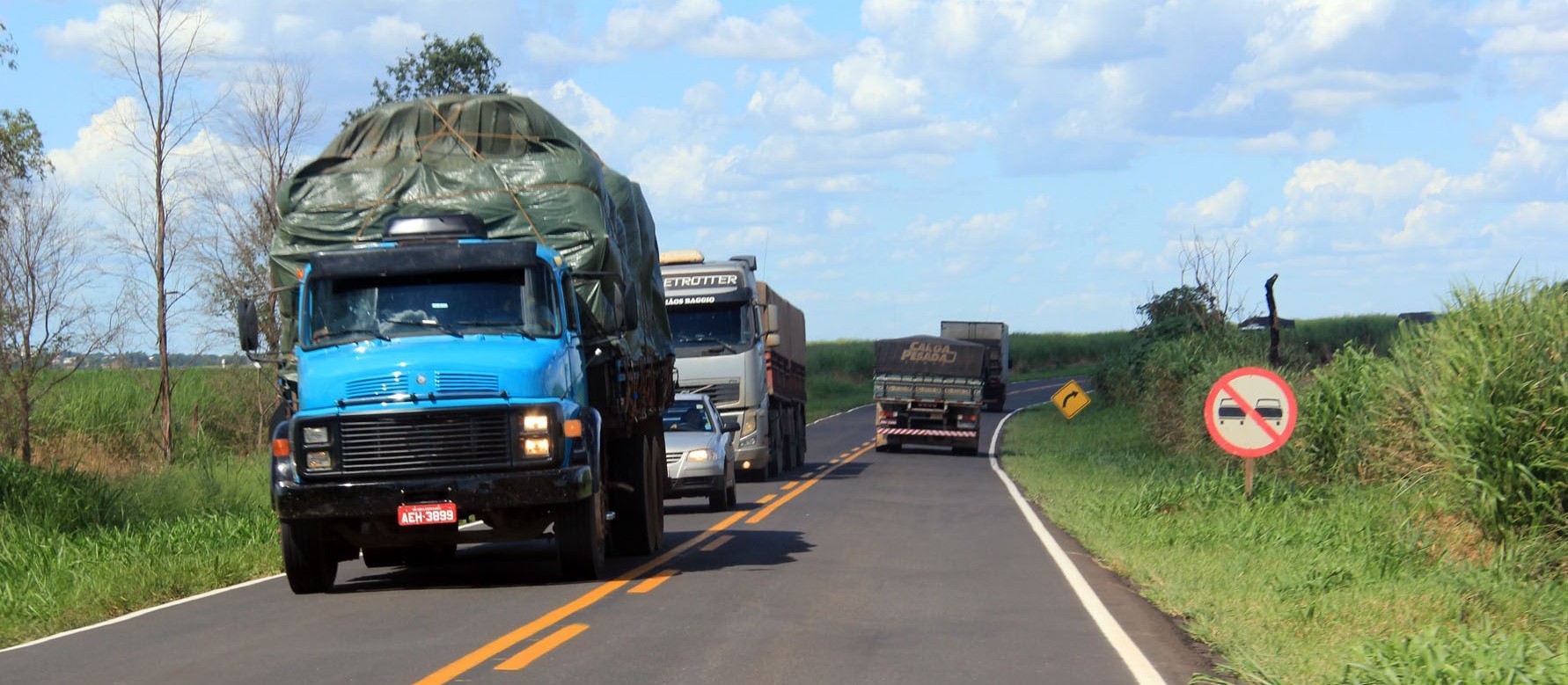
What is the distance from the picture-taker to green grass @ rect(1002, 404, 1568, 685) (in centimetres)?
769

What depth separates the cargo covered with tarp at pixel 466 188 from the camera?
1412 cm

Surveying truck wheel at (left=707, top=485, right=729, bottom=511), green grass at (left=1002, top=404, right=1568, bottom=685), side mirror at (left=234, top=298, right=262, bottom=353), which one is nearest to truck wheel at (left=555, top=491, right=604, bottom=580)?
side mirror at (left=234, top=298, right=262, bottom=353)

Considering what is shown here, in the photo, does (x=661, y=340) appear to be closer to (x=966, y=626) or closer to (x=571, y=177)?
(x=571, y=177)

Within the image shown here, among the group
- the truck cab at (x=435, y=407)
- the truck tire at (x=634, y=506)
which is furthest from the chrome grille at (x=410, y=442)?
the truck tire at (x=634, y=506)

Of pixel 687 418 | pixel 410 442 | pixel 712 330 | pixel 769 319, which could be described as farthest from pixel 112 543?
pixel 769 319

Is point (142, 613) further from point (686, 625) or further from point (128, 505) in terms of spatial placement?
point (128, 505)

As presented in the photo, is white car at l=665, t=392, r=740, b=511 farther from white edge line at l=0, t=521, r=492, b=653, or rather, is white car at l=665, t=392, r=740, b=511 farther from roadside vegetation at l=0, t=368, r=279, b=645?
white edge line at l=0, t=521, r=492, b=653

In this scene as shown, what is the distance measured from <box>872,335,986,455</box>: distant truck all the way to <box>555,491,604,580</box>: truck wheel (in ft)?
90.0

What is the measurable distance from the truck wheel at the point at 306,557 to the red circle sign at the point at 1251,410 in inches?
336

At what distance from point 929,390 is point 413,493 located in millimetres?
29095

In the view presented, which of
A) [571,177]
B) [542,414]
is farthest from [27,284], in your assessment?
[542,414]

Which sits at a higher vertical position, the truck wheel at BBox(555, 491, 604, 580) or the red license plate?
the red license plate

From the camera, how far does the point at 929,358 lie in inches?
1582

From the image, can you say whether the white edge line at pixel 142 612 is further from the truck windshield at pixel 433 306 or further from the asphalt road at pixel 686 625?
→ the truck windshield at pixel 433 306
